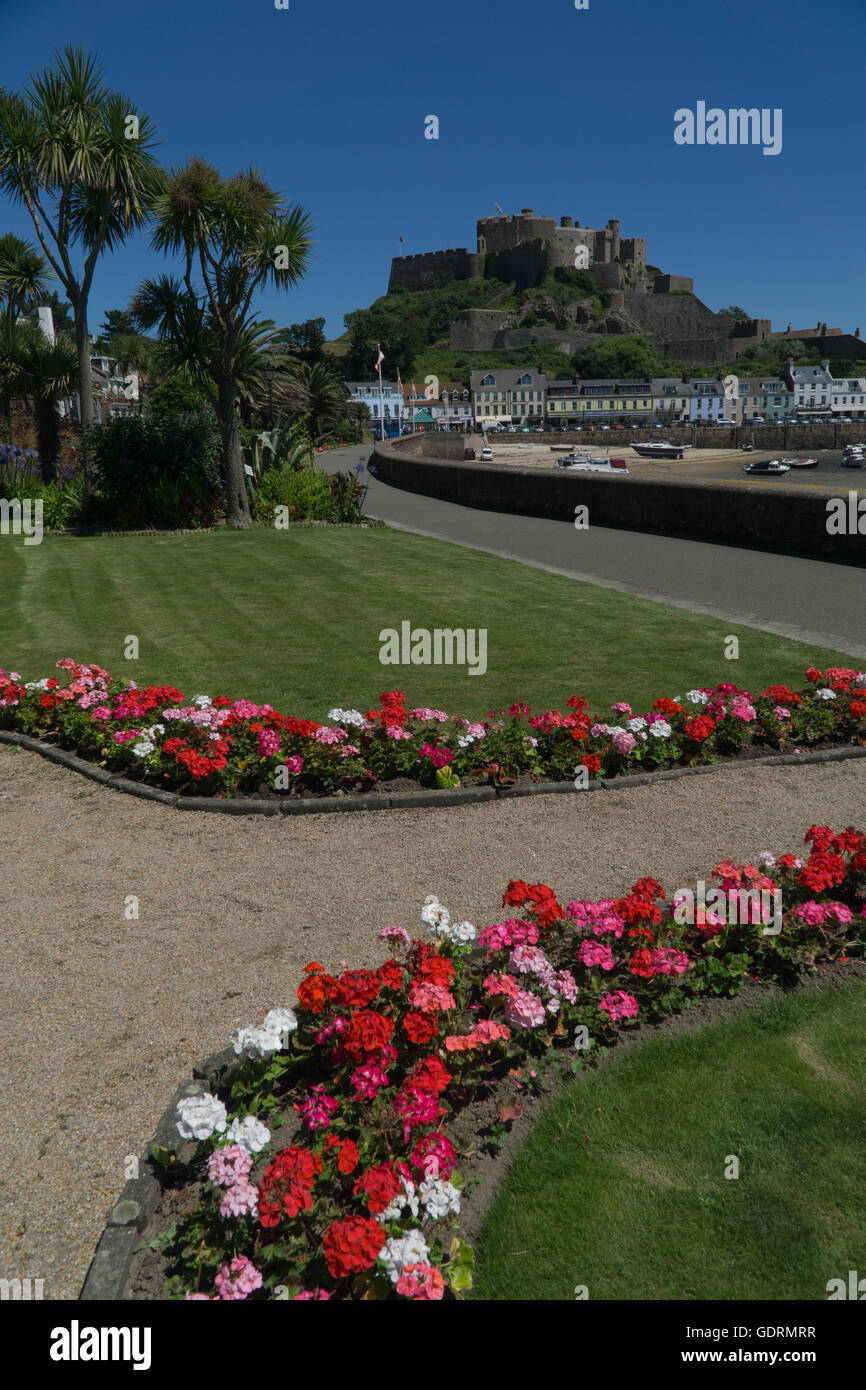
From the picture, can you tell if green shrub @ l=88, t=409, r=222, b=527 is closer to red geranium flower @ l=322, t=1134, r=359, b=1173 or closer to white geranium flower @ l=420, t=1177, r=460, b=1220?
red geranium flower @ l=322, t=1134, r=359, b=1173

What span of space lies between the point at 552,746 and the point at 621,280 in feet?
596

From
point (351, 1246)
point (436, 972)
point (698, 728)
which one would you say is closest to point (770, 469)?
point (698, 728)

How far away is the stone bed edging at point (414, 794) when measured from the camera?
19.9 feet

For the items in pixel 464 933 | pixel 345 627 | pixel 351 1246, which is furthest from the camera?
pixel 345 627

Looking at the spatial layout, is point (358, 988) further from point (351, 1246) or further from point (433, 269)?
point (433, 269)

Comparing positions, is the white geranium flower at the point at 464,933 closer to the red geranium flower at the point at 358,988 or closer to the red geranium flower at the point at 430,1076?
the red geranium flower at the point at 358,988

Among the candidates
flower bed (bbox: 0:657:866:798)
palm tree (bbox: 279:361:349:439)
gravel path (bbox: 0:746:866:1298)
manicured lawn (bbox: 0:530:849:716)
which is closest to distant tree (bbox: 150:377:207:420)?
palm tree (bbox: 279:361:349:439)

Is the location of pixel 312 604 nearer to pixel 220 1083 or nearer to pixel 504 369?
pixel 220 1083

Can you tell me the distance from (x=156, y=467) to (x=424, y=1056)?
18.1m

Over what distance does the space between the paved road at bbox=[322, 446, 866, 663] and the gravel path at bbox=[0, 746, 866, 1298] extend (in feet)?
12.8

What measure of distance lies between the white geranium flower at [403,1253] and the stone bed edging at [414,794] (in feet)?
11.7

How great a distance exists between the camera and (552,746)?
6.56 meters

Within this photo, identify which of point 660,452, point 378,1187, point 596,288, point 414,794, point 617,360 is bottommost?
point 378,1187

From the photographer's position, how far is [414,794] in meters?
6.16
